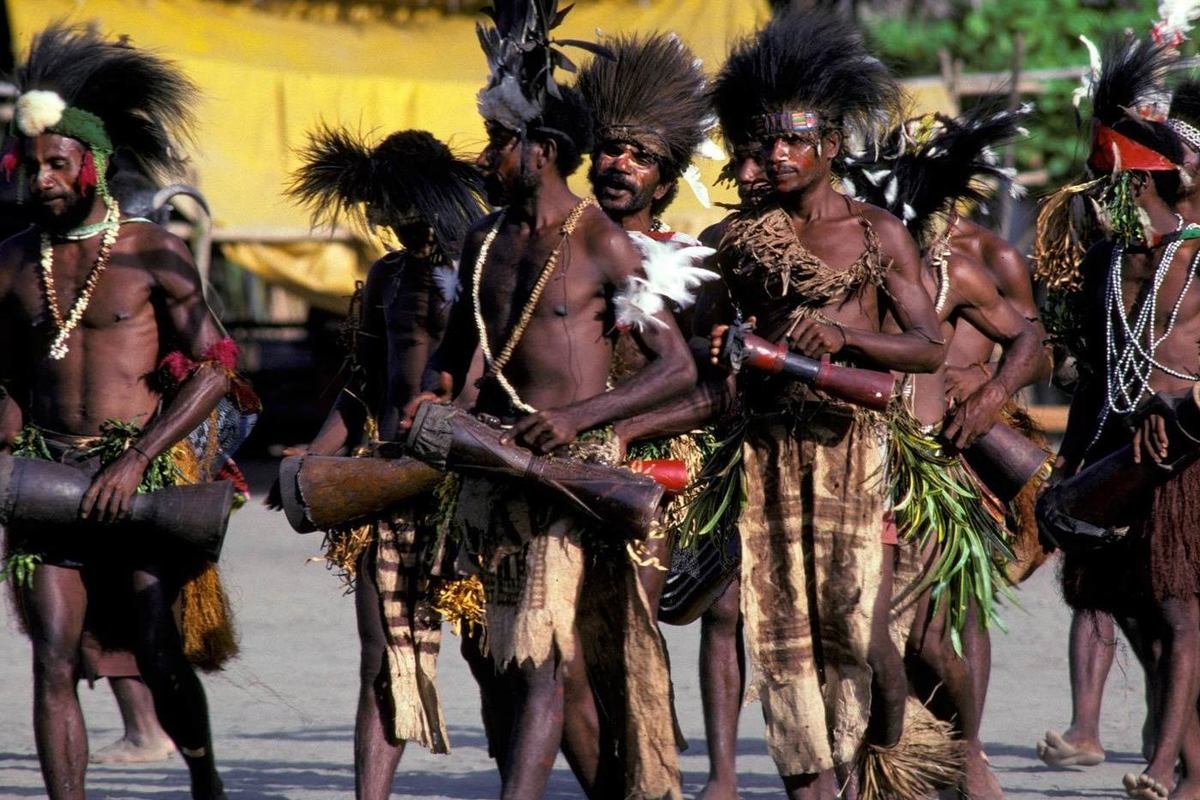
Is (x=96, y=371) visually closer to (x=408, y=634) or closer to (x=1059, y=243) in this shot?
(x=408, y=634)

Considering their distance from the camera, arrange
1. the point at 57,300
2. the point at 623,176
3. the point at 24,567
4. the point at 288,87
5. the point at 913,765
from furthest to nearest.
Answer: the point at 288,87 → the point at 623,176 → the point at 57,300 → the point at 24,567 → the point at 913,765

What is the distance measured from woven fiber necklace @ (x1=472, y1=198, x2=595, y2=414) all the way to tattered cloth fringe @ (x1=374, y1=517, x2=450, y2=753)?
1.76 feet

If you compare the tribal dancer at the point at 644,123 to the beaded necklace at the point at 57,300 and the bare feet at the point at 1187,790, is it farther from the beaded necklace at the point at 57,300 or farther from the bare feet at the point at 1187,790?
the bare feet at the point at 1187,790

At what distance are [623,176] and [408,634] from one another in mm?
1559

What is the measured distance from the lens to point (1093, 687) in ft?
24.1

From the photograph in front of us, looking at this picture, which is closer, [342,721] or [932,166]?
[932,166]

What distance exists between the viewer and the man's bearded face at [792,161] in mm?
5688

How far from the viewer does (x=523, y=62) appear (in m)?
5.40

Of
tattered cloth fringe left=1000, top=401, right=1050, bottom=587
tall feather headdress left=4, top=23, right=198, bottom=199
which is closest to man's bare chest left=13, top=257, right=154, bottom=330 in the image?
tall feather headdress left=4, top=23, right=198, bottom=199

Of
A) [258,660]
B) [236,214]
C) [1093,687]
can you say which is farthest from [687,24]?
[1093,687]

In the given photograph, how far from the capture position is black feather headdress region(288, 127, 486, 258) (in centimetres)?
648

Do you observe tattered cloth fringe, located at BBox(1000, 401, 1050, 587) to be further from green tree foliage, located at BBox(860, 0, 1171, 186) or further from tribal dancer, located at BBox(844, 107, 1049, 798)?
green tree foliage, located at BBox(860, 0, 1171, 186)

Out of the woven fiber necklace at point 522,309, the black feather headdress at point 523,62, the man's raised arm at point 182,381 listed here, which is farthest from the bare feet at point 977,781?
the man's raised arm at point 182,381

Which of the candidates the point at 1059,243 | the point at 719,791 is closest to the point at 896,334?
the point at 719,791
